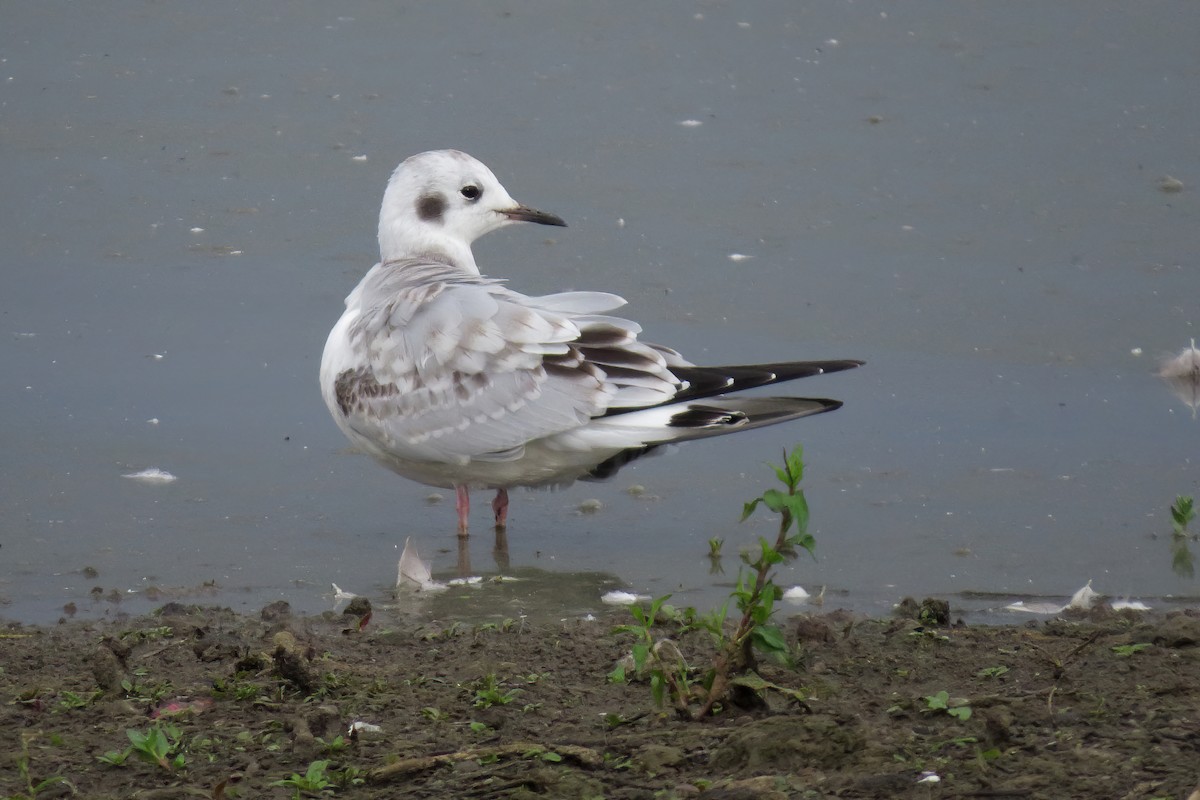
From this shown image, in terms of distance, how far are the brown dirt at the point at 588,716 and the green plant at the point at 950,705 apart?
0.02 meters

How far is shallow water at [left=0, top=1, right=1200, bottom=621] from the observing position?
18.2 feet

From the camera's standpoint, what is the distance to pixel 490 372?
5793 mm

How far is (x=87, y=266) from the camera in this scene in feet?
25.4

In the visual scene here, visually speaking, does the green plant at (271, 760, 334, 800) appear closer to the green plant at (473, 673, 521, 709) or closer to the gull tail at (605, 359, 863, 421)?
the green plant at (473, 673, 521, 709)

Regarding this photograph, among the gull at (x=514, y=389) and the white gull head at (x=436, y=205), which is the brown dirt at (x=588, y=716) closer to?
the gull at (x=514, y=389)

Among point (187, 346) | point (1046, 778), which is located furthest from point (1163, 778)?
point (187, 346)

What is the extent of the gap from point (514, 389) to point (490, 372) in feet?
0.35

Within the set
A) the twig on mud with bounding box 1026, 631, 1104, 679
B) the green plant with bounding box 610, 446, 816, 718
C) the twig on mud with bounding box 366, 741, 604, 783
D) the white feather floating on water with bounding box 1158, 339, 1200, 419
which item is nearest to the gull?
the white feather floating on water with bounding box 1158, 339, 1200, 419

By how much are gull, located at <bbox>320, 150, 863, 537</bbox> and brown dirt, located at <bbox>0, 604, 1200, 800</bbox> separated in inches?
57.7

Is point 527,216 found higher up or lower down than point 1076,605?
higher up

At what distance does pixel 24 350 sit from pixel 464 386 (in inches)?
87.9

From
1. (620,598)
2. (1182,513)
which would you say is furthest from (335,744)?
(1182,513)

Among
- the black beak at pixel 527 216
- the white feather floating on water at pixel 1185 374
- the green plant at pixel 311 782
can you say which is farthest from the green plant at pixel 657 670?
the white feather floating on water at pixel 1185 374

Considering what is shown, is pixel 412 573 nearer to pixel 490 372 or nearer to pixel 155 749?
pixel 490 372
